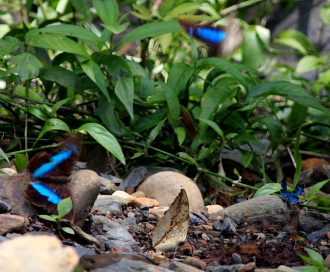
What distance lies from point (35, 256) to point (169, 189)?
148 centimetres

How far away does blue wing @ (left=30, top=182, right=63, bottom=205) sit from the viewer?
1.53 m

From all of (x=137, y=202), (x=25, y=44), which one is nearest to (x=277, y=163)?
(x=137, y=202)

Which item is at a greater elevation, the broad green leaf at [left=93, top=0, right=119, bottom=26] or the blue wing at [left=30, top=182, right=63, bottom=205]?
the broad green leaf at [left=93, top=0, right=119, bottom=26]

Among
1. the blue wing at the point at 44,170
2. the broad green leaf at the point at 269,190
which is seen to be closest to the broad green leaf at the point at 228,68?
the broad green leaf at the point at 269,190

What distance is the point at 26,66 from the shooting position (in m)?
2.11

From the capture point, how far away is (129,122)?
2611mm

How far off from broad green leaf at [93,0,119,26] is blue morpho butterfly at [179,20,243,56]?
0.64 meters

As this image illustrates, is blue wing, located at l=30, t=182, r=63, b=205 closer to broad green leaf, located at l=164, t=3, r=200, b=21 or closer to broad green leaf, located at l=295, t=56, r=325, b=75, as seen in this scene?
broad green leaf, located at l=164, t=3, r=200, b=21

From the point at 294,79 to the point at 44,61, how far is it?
67.7 inches

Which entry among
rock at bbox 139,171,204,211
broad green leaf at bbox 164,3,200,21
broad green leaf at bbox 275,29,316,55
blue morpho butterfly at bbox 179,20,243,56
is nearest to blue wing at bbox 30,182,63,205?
rock at bbox 139,171,204,211

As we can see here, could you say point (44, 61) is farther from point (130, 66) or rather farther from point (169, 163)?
point (169, 163)

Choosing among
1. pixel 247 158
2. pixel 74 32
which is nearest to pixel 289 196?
pixel 247 158

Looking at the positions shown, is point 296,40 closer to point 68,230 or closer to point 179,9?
point 179,9

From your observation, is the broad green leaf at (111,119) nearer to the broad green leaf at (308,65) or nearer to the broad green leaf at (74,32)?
the broad green leaf at (74,32)
